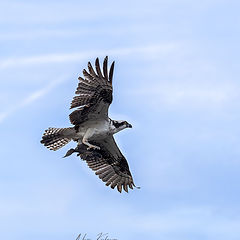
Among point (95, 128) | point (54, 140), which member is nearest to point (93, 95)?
point (95, 128)

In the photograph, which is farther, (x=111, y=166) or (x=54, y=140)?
(x=111, y=166)

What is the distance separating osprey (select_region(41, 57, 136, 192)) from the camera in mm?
25875

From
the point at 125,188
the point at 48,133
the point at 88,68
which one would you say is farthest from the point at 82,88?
the point at 125,188

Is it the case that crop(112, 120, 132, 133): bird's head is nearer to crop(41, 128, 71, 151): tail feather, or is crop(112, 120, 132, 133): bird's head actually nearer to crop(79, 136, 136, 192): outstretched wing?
crop(79, 136, 136, 192): outstretched wing

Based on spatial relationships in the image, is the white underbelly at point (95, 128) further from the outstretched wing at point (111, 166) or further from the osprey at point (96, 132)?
the outstretched wing at point (111, 166)

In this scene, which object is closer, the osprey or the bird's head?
the osprey

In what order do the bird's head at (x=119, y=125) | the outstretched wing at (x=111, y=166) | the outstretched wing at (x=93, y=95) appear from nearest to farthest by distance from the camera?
the outstretched wing at (x=93, y=95) → the bird's head at (x=119, y=125) → the outstretched wing at (x=111, y=166)

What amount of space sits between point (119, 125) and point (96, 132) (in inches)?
34.3

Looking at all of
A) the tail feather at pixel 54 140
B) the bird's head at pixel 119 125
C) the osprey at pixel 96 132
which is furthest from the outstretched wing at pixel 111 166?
the bird's head at pixel 119 125

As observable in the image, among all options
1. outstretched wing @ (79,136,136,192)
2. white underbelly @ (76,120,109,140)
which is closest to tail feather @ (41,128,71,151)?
white underbelly @ (76,120,109,140)

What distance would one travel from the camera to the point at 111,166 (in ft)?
94.6

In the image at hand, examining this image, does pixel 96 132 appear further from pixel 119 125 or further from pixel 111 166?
pixel 111 166

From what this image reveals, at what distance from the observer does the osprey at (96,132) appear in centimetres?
2588

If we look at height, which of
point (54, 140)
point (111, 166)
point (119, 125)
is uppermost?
point (119, 125)
